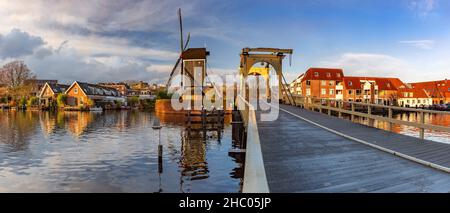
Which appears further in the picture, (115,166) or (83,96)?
(83,96)

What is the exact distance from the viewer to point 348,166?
6.84 m

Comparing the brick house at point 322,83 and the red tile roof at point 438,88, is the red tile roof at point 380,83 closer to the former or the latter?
the brick house at point 322,83

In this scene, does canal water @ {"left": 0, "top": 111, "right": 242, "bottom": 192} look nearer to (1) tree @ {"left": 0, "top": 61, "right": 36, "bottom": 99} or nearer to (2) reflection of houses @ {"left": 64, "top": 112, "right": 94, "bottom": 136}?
(2) reflection of houses @ {"left": 64, "top": 112, "right": 94, "bottom": 136}

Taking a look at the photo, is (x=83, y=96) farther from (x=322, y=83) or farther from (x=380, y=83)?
(x=380, y=83)

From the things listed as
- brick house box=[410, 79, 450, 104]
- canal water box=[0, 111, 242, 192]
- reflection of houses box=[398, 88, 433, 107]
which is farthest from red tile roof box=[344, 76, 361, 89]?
canal water box=[0, 111, 242, 192]

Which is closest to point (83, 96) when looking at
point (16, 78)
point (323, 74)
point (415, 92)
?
point (16, 78)

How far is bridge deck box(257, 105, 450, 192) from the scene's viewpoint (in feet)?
17.7

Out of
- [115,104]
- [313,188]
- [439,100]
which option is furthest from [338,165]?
[439,100]

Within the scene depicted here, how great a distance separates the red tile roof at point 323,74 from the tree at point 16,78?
69.8m

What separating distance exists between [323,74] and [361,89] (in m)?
11.1

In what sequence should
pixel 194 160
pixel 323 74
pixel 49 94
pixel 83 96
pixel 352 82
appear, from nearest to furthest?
pixel 194 160 < pixel 83 96 < pixel 49 94 < pixel 323 74 < pixel 352 82

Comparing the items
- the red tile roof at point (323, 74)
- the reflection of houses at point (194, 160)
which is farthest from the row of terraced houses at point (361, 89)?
the reflection of houses at point (194, 160)

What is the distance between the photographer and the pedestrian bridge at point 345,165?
5.27m
